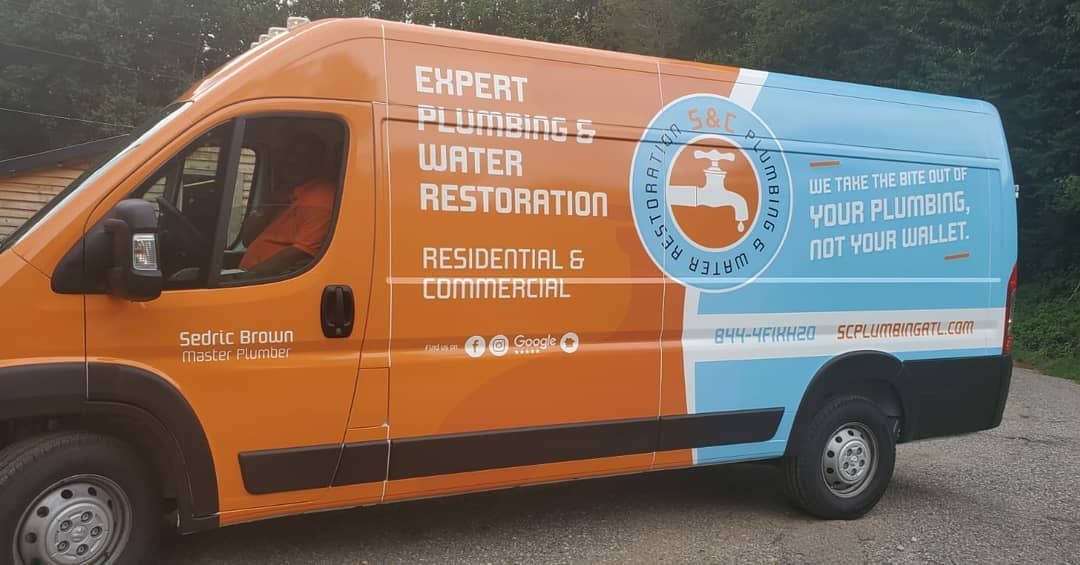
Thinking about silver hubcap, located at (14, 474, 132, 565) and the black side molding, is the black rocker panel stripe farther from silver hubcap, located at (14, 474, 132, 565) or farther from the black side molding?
silver hubcap, located at (14, 474, 132, 565)

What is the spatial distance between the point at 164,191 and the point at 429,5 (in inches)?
1473

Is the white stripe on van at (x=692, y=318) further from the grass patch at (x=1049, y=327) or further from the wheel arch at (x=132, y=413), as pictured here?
the grass patch at (x=1049, y=327)

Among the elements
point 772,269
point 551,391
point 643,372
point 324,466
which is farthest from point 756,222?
point 324,466

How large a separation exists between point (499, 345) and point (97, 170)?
1899mm

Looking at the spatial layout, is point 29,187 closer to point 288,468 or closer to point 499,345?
point 288,468

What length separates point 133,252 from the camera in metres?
3.30

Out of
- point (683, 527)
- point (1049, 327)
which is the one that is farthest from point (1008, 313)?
point (1049, 327)

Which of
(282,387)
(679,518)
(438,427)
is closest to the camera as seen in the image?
(282,387)

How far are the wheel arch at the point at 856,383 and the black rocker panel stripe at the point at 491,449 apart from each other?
0.71 ft

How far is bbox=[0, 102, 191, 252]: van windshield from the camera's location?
3434 millimetres

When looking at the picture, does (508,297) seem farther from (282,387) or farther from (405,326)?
(282,387)

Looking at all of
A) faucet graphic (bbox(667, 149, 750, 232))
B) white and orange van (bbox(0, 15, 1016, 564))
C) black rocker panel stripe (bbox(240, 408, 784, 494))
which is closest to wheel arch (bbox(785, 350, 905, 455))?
white and orange van (bbox(0, 15, 1016, 564))

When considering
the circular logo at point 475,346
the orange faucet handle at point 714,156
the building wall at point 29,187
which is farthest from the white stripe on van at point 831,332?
the building wall at point 29,187

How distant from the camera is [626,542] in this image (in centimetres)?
473
